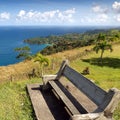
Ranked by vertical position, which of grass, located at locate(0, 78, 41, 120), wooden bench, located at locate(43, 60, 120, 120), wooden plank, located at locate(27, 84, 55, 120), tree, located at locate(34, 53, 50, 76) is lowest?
tree, located at locate(34, 53, 50, 76)

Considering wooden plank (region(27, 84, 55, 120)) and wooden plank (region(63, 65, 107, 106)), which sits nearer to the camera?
wooden plank (region(63, 65, 107, 106))

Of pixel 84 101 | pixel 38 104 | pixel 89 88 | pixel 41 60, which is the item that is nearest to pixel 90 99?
pixel 89 88

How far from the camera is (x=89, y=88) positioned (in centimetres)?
725

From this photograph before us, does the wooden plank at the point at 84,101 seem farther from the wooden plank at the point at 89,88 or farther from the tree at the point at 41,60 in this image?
the tree at the point at 41,60

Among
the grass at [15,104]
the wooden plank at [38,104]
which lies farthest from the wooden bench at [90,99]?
the grass at [15,104]

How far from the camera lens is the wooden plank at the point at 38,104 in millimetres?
7723

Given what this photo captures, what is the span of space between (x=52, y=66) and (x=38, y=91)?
41.3 feet

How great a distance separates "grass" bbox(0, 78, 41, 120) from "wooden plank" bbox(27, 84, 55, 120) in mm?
192

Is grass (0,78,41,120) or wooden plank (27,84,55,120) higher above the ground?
wooden plank (27,84,55,120)

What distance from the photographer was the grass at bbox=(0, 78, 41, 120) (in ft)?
26.2

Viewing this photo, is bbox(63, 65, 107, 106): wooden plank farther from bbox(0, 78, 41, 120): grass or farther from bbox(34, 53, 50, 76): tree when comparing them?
bbox(34, 53, 50, 76): tree

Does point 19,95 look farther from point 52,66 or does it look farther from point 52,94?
point 52,66

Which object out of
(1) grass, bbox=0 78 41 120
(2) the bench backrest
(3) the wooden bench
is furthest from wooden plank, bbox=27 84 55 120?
(2) the bench backrest

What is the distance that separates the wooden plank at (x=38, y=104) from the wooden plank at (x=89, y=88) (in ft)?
4.20
